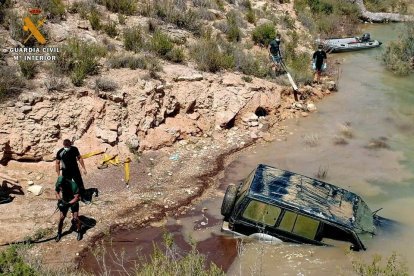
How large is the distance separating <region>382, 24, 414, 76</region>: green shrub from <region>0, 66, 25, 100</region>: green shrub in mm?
14328

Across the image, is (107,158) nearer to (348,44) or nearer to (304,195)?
(304,195)

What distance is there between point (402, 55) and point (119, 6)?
11742 millimetres

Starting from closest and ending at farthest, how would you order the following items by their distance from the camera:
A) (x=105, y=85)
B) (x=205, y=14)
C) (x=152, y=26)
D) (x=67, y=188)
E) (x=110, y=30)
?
(x=67, y=188) → (x=105, y=85) → (x=110, y=30) → (x=152, y=26) → (x=205, y=14)

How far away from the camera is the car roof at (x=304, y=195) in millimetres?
8500

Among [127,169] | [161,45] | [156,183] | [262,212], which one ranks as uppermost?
[161,45]

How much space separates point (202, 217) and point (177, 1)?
1127 cm

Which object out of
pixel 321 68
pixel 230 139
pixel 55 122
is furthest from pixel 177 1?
pixel 55 122

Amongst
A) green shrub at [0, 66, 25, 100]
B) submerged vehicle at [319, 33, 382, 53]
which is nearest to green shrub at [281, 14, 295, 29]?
submerged vehicle at [319, 33, 382, 53]

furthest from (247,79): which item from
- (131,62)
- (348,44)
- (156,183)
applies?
(348,44)

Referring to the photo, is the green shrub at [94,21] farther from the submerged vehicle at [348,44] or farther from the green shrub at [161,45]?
the submerged vehicle at [348,44]

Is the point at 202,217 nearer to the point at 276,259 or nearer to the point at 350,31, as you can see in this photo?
the point at 276,259

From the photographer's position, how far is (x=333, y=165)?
12.6 metres

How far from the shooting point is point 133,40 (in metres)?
15.3

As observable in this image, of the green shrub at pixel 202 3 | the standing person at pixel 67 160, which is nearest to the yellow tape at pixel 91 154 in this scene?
the standing person at pixel 67 160
